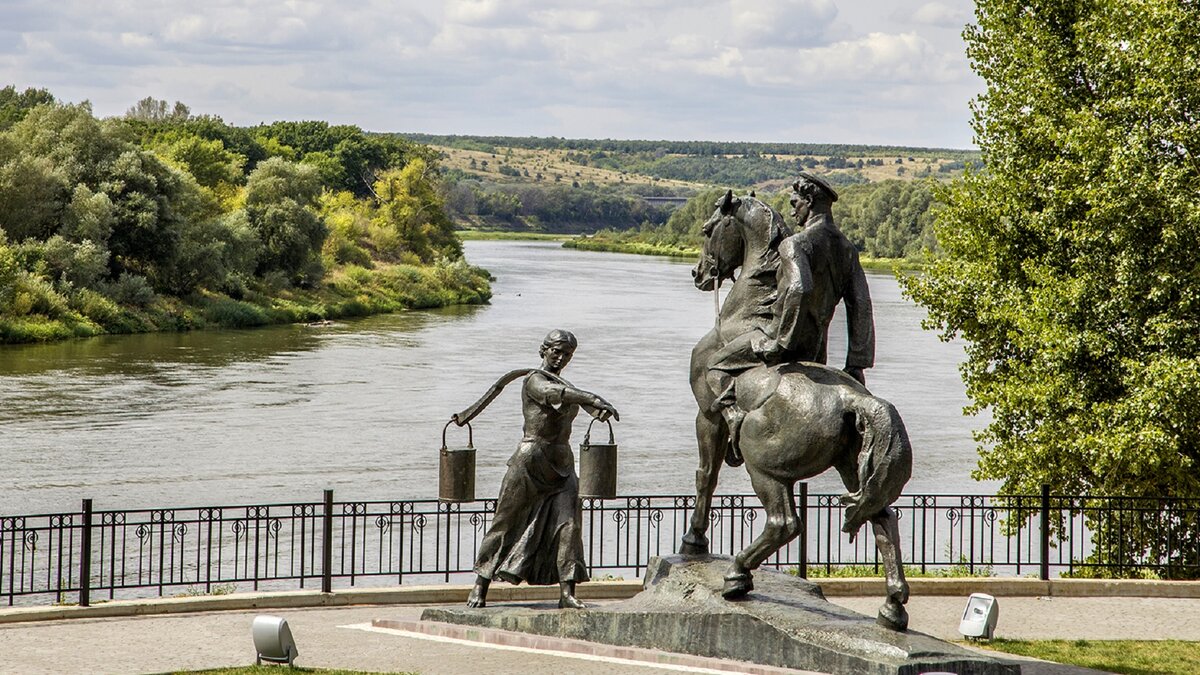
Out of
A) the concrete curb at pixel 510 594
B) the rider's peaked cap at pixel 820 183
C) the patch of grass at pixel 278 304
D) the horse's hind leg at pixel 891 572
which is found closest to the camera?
the horse's hind leg at pixel 891 572

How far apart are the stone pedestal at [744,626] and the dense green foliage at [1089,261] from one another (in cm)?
706

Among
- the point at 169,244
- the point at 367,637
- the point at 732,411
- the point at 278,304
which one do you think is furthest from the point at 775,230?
the point at 278,304

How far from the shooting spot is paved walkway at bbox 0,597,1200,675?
10938mm

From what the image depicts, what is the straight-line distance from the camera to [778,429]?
10.9 metres

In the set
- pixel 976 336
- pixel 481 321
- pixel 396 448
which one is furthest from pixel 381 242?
pixel 976 336

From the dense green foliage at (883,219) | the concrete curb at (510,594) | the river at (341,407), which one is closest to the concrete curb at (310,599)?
the concrete curb at (510,594)

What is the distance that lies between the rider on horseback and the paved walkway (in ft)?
7.60

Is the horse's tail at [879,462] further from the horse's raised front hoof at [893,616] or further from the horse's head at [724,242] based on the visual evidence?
the horse's head at [724,242]

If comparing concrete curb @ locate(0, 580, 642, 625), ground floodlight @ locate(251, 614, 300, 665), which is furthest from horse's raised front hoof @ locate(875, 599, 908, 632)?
ground floodlight @ locate(251, 614, 300, 665)

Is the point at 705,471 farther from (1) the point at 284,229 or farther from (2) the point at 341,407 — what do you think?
(1) the point at 284,229

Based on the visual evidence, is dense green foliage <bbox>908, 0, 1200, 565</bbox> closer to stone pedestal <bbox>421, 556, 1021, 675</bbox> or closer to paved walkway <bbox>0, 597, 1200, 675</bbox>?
paved walkway <bbox>0, 597, 1200, 675</bbox>

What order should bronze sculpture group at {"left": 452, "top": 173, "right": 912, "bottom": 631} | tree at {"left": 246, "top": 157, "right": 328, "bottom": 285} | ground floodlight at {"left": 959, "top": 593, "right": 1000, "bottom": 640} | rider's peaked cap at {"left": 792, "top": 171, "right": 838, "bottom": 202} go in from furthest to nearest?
Answer: tree at {"left": 246, "top": 157, "right": 328, "bottom": 285} < ground floodlight at {"left": 959, "top": 593, "right": 1000, "bottom": 640} < rider's peaked cap at {"left": 792, "top": 171, "right": 838, "bottom": 202} < bronze sculpture group at {"left": 452, "top": 173, "right": 912, "bottom": 631}

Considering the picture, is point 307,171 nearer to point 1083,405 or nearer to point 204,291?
point 204,291

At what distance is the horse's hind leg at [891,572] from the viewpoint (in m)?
10.4
